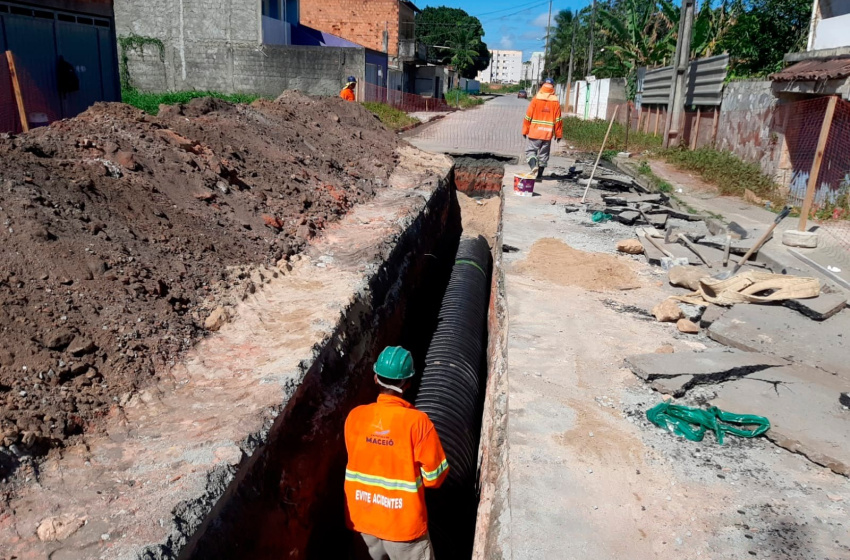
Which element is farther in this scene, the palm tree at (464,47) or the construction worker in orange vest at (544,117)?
the palm tree at (464,47)

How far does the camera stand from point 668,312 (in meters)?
5.09

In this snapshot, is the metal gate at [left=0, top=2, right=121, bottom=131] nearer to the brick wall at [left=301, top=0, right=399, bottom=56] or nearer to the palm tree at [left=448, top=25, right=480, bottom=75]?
the brick wall at [left=301, top=0, right=399, bottom=56]

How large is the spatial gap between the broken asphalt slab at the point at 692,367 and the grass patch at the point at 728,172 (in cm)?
694

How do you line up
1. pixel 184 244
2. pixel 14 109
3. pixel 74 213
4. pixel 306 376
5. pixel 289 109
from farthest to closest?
pixel 289 109 → pixel 14 109 → pixel 184 244 → pixel 74 213 → pixel 306 376

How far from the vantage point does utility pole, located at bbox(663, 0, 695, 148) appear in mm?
16109

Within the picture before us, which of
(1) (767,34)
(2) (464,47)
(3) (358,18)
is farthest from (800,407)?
(2) (464,47)

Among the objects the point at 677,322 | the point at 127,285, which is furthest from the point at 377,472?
the point at 677,322

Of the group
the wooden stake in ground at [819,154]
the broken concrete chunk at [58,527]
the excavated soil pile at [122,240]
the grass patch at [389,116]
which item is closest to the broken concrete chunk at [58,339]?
the excavated soil pile at [122,240]

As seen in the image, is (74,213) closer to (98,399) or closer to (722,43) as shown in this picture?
(98,399)

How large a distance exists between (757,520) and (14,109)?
10.0 m

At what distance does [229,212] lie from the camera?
226 inches

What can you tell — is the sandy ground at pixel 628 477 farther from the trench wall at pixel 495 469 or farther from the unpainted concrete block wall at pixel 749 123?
the unpainted concrete block wall at pixel 749 123

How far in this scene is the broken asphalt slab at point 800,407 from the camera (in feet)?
10.9

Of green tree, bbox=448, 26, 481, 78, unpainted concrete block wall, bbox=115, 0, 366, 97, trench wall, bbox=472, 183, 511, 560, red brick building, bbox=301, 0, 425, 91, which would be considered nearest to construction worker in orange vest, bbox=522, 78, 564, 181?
trench wall, bbox=472, 183, 511, 560
